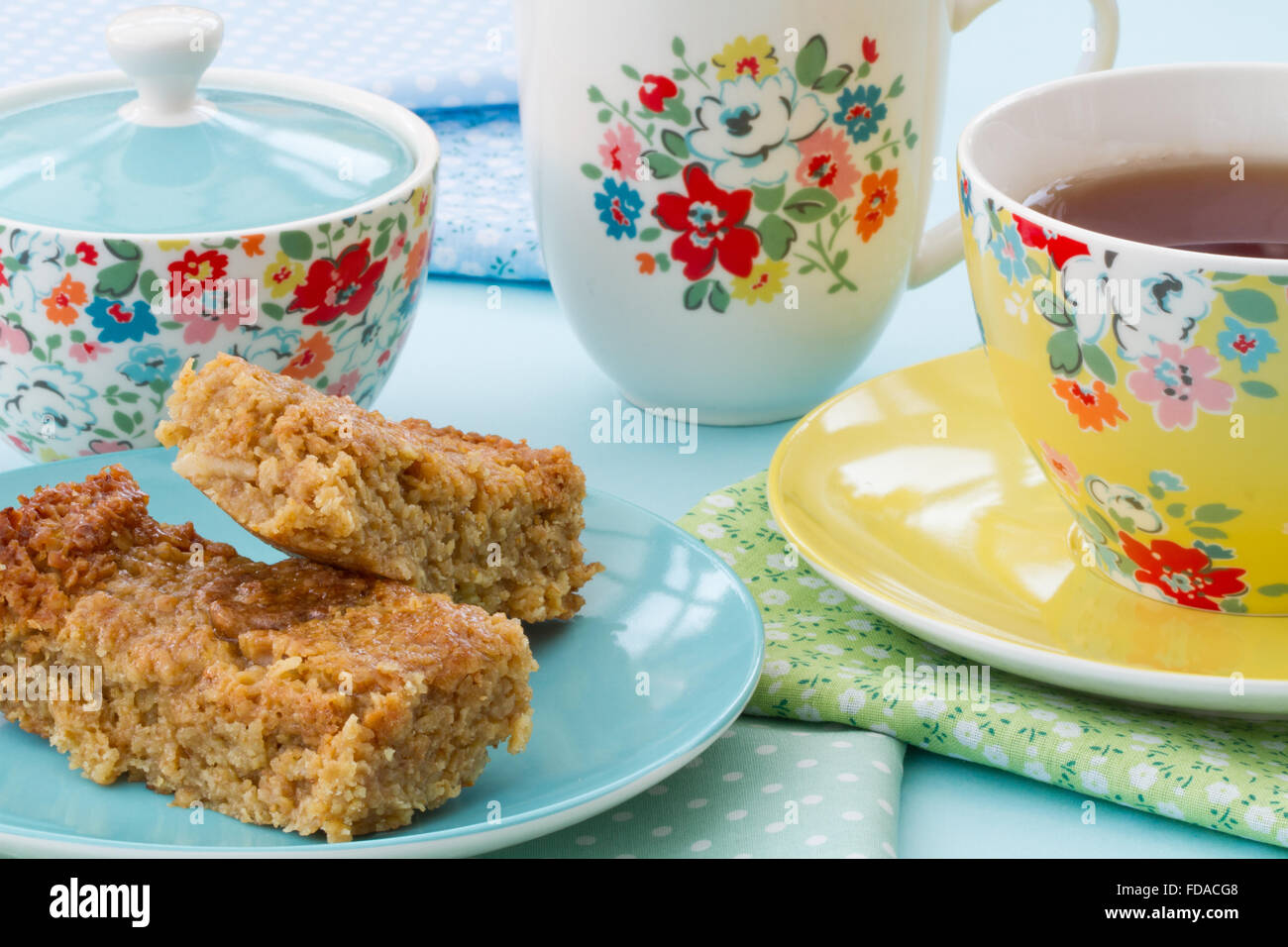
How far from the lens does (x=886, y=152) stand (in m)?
1.45

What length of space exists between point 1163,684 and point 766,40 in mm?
665

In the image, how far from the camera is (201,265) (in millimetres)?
1280

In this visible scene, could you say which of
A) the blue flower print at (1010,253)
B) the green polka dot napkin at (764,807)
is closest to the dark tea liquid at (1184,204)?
the blue flower print at (1010,253)

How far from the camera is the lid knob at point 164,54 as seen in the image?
1350 mm

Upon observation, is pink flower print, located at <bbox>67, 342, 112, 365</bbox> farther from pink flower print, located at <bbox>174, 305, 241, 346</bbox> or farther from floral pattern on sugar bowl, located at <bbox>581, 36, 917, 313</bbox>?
floral pattern on sugar bowl, located at <bbox>581, 36, 917, 313</bbox>

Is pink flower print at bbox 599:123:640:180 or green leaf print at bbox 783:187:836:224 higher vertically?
pink flower print at bbox 599:123:640:180

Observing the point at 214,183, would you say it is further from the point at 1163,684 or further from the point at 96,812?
the point at 1163,684

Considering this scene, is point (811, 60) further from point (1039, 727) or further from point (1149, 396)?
point (1039, 727)

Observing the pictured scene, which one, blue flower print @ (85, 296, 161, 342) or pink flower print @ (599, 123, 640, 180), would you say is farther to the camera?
pink flower print @ (599, 123, 640, 180)

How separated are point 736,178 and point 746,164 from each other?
0.05 feet

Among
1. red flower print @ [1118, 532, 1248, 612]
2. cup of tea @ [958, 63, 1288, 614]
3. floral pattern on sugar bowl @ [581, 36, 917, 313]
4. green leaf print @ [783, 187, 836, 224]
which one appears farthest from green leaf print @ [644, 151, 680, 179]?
red flower print @ [1118, 532, 1248, 612]

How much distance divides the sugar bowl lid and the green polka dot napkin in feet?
1.98

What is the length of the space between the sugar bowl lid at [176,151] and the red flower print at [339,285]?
5cm

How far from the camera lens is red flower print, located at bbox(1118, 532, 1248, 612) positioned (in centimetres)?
115
